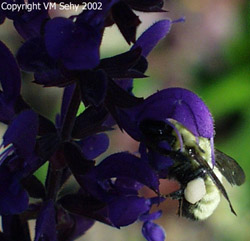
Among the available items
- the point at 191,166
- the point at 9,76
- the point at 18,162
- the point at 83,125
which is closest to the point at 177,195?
the point at 191,166

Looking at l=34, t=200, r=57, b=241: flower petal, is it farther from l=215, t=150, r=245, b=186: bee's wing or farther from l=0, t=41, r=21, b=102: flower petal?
l=215, t=150, r=245, b=186: bee's wing

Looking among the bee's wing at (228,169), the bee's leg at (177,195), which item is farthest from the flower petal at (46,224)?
the bee's wing at (228,169)

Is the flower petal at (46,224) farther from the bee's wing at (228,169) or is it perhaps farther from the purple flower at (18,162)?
the bee's wing at (228,169)

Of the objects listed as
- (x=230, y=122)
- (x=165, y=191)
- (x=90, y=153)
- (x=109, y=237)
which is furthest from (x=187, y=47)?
(x=90, y=153)

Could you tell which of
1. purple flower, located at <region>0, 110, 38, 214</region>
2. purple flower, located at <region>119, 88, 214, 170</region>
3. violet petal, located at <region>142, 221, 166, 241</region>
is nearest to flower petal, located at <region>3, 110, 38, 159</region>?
purple flower, located at <region>0, 110, 38, 214</region>

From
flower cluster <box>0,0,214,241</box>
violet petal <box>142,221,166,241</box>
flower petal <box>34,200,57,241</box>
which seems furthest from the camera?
violet petal <box>142,221,166,241</box>

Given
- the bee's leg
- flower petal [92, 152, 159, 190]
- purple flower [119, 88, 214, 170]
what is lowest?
the bee's leg

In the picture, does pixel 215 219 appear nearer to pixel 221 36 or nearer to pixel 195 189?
pixel 221 36
